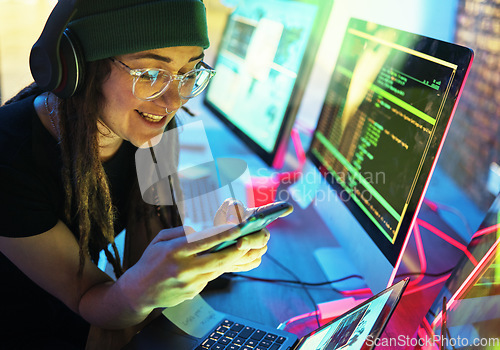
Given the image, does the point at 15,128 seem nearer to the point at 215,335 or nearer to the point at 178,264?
the point at 178,264

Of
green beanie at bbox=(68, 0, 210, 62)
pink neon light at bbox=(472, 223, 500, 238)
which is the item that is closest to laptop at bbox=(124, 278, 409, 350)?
pink neon light at bbox=(472, 223, 500, 238)

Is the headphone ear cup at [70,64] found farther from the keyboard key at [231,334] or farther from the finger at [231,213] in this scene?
the keyboard key at [231,334]

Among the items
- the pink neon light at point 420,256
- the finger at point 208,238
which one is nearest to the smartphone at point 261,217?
the finger at point 208,238

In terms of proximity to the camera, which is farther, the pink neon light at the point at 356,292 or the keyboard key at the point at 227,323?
the pink neon light at the point at 356,292

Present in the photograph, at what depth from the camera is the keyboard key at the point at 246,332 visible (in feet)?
2.33

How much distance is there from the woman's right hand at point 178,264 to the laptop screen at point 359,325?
0.52 feet

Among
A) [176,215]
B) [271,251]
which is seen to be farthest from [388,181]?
[176,215]

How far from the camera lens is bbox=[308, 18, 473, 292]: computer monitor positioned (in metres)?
0.70

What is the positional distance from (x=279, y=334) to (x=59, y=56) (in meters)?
0.59

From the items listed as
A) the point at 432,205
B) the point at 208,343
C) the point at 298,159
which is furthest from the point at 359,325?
the point at 298,159

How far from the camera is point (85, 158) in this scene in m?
0.78

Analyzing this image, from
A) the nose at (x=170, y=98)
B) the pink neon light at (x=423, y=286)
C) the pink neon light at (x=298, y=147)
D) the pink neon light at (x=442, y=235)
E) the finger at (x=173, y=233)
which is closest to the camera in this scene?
the finger at (x=173, y=233)

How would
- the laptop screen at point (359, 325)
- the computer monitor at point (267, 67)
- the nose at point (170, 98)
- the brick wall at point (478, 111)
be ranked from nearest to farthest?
the laptop screen at point (359, 325), the nose at point (170, 98), the computer monitor at point (267, 67), the brick wall at point (478, 111)

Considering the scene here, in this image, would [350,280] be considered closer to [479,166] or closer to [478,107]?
[479,166]
